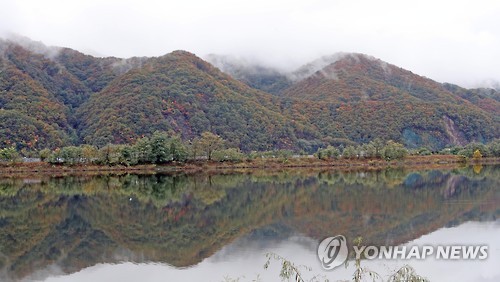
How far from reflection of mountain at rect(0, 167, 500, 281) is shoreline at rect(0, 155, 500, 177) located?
69.4 feet

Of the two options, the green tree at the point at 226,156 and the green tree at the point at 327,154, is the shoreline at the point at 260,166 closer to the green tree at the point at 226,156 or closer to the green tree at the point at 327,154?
the green tree at the point at 226,156

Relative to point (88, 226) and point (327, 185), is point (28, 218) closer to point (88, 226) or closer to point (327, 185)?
point (88, 226)

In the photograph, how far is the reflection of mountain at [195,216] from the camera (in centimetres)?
2173

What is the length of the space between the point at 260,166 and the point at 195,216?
4909 centimetres

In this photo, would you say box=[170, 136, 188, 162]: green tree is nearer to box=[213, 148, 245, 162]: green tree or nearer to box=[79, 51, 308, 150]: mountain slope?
box=[213, 148, 245, 162]: green tree

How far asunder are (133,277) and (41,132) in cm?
9183

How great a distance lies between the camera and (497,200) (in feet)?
112

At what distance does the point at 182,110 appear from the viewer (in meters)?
125

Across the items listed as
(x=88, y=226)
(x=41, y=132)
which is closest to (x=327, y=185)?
(x=88, y=226)

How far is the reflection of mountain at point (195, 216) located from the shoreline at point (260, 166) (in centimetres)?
2117

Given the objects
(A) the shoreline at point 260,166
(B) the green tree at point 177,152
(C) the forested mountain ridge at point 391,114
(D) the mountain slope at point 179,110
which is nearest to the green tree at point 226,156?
(A) the shoreline at point 260,166

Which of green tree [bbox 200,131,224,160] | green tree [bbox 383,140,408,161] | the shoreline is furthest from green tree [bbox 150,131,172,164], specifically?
green tree [bbox 383,140,408,161]

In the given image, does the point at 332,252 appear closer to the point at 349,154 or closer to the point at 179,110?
the point at 349,154

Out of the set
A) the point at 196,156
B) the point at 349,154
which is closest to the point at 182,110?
the point at 196,156
